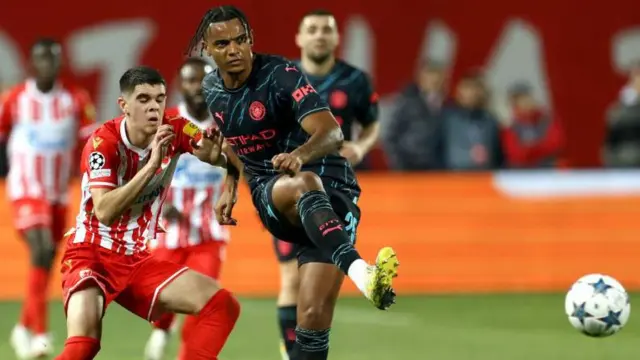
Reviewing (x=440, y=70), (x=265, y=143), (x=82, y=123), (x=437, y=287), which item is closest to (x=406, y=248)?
(x=437, y=287)

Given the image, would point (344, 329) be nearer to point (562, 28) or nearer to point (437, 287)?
point (437, 287)

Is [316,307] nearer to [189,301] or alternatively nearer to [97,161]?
[189,301]

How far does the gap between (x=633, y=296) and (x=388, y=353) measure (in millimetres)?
4249

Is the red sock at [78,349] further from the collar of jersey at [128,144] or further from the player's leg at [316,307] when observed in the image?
the player's leg at [316,307]

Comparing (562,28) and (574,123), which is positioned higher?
(562,28)

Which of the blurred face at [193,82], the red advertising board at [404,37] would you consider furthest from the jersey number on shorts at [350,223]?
the red advertising board at [404,37]

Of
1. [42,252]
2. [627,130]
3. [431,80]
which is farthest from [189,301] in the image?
[627,130]

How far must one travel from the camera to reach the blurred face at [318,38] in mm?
8547

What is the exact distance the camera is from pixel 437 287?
13344 millimetres

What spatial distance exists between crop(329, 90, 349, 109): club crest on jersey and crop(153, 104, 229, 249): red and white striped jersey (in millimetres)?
891

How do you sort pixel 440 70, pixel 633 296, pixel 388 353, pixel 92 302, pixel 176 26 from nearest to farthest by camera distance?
pixel 92 302 → pixel 388 353 → pixel 633 296 → pixel 440 70 → pixel 176 26

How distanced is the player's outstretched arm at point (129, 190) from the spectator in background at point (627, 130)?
9.48 m

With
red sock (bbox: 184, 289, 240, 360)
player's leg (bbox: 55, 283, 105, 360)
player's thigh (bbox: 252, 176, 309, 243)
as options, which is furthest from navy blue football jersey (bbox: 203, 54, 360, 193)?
player's leg (bbox: 55, 283, 105, 360)

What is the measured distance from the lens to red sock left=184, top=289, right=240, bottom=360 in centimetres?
652
